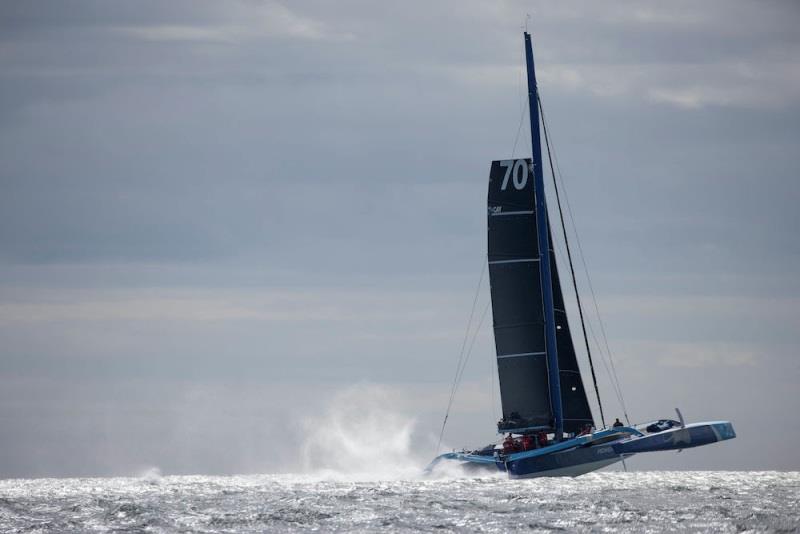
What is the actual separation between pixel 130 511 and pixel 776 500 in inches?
1071

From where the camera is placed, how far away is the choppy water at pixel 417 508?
142ft

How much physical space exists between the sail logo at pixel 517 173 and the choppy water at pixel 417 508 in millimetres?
14626

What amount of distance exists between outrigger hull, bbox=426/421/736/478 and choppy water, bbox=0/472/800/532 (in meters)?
1.07

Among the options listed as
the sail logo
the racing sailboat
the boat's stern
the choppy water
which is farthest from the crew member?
the sail logo

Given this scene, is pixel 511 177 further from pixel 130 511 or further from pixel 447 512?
pixel 130 511

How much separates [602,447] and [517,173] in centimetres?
1395

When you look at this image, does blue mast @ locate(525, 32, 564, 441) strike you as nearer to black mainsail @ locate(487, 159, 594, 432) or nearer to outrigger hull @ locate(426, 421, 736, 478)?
black mainsail @ locate(487, 159, 594, 432)

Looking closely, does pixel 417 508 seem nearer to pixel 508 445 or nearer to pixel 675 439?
pixel 508 445

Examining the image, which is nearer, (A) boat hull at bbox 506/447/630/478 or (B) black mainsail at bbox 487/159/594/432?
(A) boat hull at bbox 506/447/630/478

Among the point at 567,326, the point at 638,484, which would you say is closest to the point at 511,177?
the point at 567,326

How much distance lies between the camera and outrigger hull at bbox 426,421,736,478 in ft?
194

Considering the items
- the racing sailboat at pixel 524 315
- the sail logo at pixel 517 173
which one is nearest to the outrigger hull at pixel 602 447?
the racing sailboat at pixel 524 315

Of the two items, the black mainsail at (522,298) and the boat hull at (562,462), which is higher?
the black mainsail at (522,298)

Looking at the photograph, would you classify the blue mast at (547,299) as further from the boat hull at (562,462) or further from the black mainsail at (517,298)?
the boat hull at (562,462)
